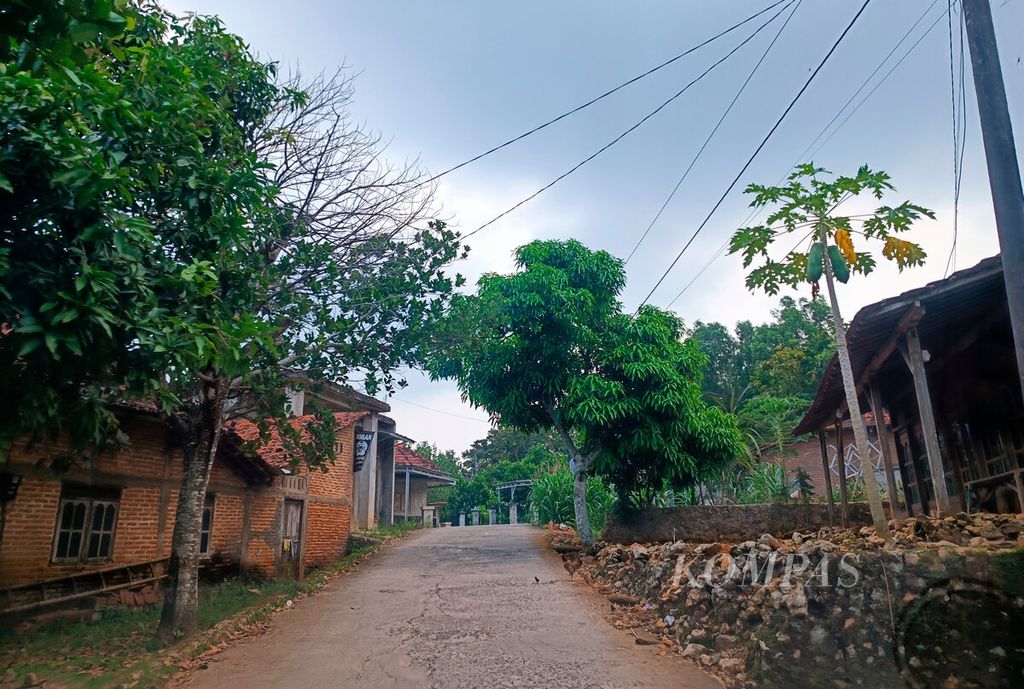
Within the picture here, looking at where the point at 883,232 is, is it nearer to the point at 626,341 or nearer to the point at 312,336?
the point at 312,336

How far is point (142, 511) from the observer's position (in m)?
11.7

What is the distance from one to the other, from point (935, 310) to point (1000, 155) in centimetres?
301

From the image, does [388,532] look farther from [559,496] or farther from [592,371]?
[592,371]

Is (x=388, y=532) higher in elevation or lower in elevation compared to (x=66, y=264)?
lower

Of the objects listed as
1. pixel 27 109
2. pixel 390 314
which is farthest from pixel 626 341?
pixel 27 109

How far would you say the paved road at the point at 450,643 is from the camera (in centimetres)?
675

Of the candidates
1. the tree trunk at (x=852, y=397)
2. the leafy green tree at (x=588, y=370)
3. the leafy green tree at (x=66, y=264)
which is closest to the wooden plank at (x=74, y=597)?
the leafy green tree at (x=66, y=264)

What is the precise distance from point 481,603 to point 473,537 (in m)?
12.5

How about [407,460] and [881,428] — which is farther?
[407,460]

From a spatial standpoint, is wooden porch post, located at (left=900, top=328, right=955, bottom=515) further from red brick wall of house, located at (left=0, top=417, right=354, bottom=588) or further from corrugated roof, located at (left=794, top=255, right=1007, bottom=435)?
red brick wall of house, located at (left=0, top=417, right=354, bottom=588)

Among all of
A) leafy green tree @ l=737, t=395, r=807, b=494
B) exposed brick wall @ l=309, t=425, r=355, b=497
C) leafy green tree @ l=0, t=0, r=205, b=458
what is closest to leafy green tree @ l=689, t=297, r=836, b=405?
leafy green tree @ l=737, t=395, r=807, b=494

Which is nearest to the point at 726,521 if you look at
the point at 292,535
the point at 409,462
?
the point at 292,535

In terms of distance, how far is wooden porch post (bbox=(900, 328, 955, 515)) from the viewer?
765 centimetres

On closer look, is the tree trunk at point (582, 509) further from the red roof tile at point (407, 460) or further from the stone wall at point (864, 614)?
the red roof tile at point (407, 460)
